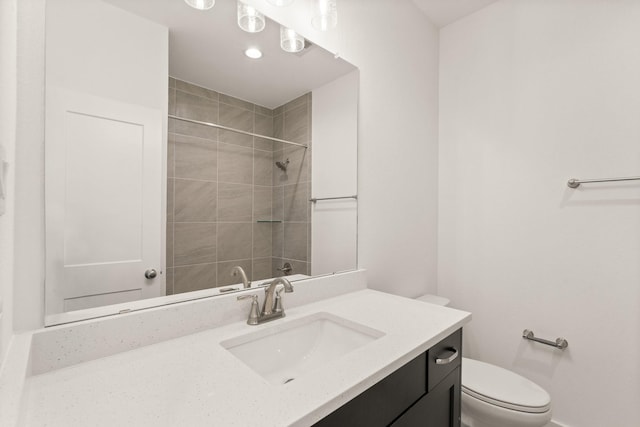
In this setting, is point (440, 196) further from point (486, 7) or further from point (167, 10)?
point (167, 10)

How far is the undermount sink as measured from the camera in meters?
0.86

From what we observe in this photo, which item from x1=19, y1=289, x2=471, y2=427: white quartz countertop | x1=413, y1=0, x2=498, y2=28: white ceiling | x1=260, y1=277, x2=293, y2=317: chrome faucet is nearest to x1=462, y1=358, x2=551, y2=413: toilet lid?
x1=19, y1=289, x2=471, y2=427: white quartz countertop

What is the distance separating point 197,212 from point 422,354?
2.61 ft

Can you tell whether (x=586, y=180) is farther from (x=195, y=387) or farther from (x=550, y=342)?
(x=195, y=387)

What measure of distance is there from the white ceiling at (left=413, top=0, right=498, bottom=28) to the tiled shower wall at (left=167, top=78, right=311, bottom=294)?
1.24m

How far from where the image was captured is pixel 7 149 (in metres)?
0.56

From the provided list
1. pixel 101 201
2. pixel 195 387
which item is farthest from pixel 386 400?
pixel 101 201

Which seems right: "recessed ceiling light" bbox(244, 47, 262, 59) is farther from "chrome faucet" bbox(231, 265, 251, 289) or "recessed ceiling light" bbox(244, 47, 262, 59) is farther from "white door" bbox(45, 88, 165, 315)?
"chrome faucet" bbox(231, 265, 251, 289)

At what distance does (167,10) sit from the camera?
88 centimetres

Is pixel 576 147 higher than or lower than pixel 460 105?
lower

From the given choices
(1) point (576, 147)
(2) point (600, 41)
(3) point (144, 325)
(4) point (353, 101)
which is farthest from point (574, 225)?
(3) point (144, 325)

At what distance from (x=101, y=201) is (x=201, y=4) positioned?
69 cm

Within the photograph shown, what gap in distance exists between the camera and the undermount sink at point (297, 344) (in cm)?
86

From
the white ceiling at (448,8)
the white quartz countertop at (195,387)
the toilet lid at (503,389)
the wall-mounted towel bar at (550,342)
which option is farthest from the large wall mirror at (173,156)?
the wall-mounted towel bar at (550,342)
